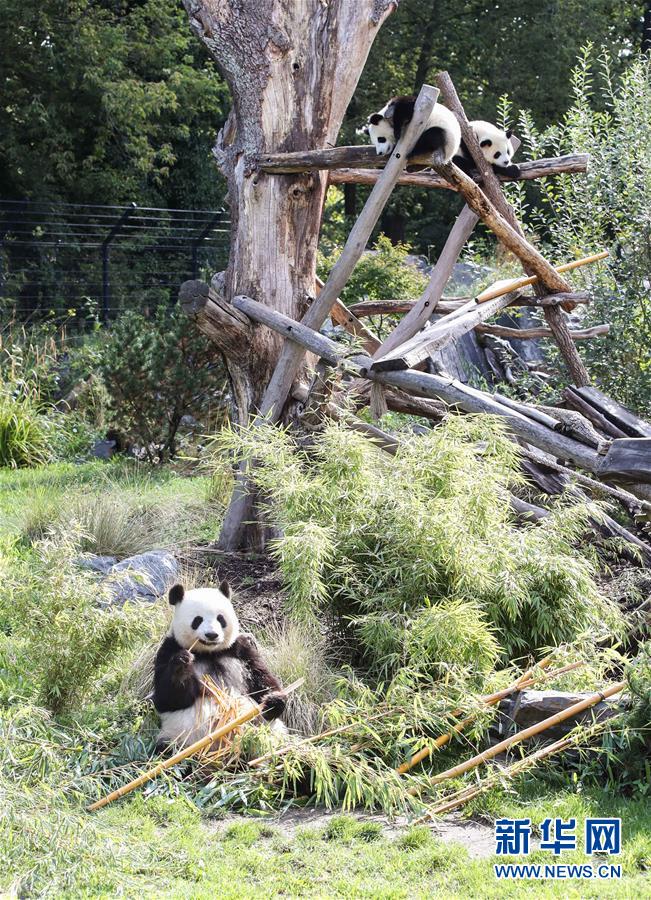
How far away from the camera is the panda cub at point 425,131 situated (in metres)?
6.42

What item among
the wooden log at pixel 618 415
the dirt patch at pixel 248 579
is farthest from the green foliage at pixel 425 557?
the wooden log at pixel 618 415

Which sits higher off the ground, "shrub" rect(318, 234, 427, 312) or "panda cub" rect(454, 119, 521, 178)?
"panda cub" rect(454, 119, 521, 178)

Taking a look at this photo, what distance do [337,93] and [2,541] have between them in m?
3.97

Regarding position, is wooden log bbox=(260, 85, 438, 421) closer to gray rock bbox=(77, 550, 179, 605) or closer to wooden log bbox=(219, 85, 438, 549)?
wooden log bbox=(219, 85, 438, 549)

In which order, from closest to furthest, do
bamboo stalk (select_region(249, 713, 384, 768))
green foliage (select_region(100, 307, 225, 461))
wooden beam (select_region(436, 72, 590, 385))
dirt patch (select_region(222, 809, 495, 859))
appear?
dirt patch (select_region(222, 809, 495, 859)), bamboo stalk (select_region(249, 713, 384, 768)), wooden beam (select_region(436, 72, 590, 385)), green foliage (select_region(100, 307, 225, 461))

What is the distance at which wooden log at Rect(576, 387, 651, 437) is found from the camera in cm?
607

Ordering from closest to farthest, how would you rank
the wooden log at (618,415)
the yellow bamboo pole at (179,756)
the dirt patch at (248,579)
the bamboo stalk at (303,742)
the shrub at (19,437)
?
the yellow bamboo pole at (179,756), the bamboo stalk at (303,742), the dirt patch at (248,579), the wooden log at (618,415), the shrub at (19,437)

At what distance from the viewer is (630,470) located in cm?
454

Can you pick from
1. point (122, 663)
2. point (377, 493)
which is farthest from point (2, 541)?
point (377, 493)

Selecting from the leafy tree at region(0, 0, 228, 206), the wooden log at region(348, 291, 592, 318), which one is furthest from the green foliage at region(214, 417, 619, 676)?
the leafy tree at region(0, 0, 228, 206)

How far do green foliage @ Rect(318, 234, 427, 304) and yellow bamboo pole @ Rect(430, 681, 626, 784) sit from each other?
1004cm

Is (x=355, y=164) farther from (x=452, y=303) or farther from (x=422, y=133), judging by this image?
(x=452, y=303)

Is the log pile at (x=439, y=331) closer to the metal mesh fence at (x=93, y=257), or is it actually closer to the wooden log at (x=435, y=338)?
the wooden log at (x=435, y=338)

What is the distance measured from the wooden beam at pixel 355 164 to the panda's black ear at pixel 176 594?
3.21 meters
